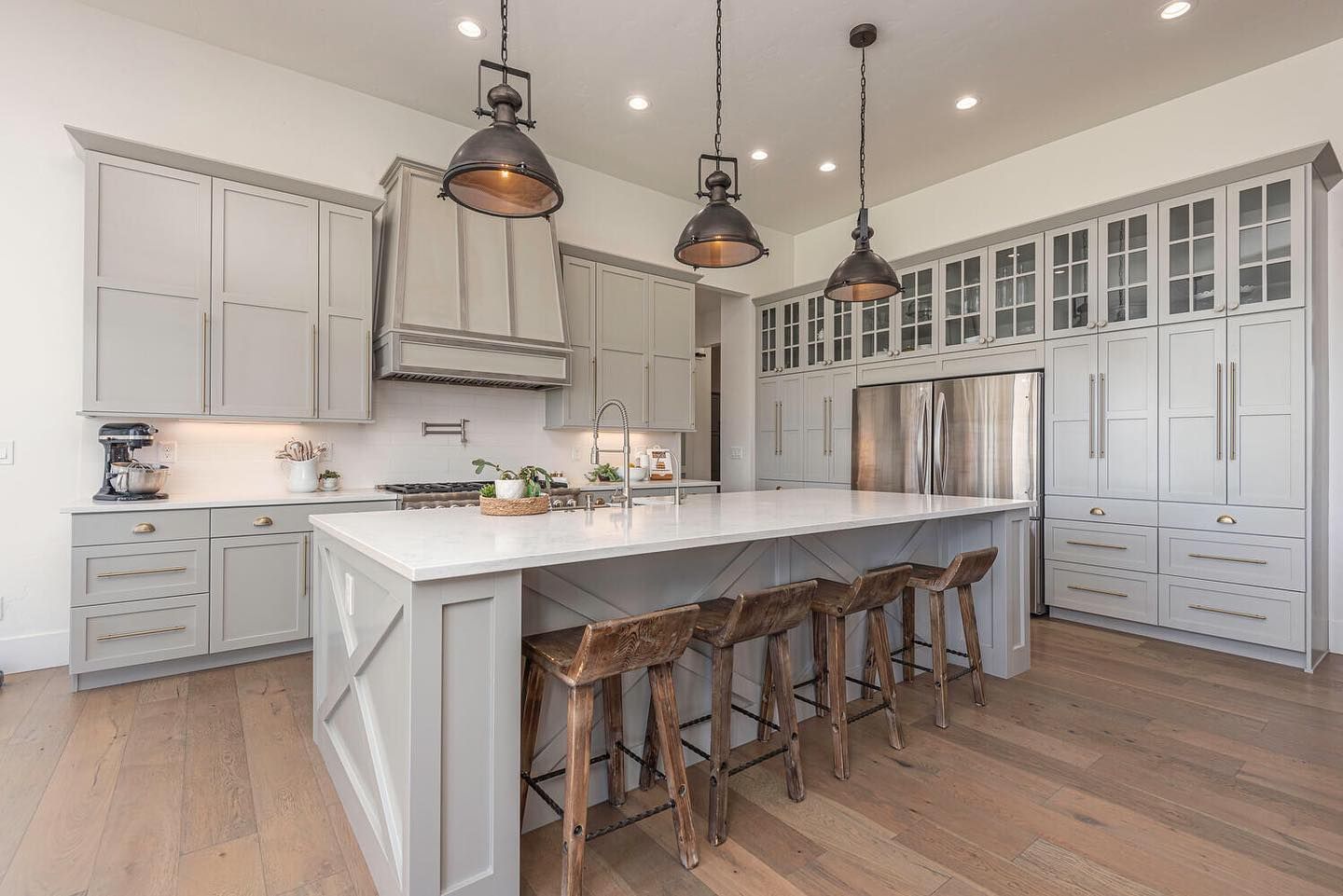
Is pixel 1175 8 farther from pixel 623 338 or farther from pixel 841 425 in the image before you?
pixel 623 338

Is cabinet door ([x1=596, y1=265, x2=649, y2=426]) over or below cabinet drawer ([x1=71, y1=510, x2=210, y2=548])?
over

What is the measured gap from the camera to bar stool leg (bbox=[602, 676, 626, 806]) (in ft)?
6.51

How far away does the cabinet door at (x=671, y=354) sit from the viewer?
208 inches

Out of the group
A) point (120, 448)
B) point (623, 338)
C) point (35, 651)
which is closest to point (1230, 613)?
point (623, 338)

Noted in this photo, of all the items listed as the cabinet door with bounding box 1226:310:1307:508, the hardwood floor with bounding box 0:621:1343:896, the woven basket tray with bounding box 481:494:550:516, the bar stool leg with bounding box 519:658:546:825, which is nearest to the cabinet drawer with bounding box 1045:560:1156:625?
the cabinet door with bounding box 1226:310:1307:508

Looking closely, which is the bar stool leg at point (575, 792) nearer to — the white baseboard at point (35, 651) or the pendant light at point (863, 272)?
the pendant light at point (863, 272)

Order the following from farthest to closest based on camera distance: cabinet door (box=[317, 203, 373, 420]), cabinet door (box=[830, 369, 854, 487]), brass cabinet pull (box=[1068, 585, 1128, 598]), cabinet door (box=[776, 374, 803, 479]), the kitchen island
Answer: cabinet door (box=[776, 374, 803, 479])
cabinet door (box=[830, 369, 854, 487])
brass cabinet pull (box=[1068, 585, 1128, 598])
cabinet door (box=[317, 203, 373, 420])
the kitchen island

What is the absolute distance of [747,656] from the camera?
8.06 feet

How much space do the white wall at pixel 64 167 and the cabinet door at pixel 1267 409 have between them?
4.75 metres

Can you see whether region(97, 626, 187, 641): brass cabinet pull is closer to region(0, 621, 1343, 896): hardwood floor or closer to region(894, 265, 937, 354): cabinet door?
region(0, 621, 1343, 896): hardwood floor

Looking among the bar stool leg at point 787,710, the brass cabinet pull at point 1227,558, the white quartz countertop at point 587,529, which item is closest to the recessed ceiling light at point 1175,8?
the white quartz countertop at point 587,529

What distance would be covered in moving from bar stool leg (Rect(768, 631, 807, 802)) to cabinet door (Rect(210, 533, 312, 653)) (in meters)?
2.70

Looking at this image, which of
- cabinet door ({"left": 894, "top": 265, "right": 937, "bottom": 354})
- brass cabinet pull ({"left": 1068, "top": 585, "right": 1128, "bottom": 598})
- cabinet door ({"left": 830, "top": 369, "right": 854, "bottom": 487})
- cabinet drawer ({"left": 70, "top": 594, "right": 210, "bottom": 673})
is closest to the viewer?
cabinet drawer ({"left": 70, "top": 594, "right": 210, "bottom": 673})

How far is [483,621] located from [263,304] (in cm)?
293
